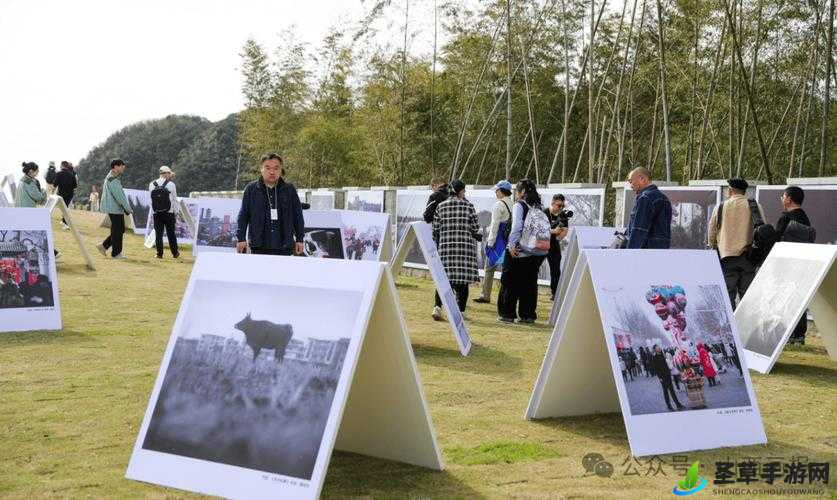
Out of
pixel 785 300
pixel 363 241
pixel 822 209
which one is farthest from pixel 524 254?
pixel 363 241

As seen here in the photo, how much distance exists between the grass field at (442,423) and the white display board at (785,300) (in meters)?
0.30

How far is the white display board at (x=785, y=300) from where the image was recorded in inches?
292

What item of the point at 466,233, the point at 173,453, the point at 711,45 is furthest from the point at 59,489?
the point at 711,45

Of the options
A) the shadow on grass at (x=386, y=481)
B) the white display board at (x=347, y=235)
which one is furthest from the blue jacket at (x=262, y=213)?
the white display board at (x=347, y=235)

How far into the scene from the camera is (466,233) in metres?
9.98

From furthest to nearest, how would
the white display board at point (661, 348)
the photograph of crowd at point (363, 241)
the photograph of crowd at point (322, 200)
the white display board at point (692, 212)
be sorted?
1. the photograph of crowd at point (322, 200)
2. the photograph of crowd at point (363, 241)
3. the white display board at point (692, 212)
4. the white display board at point (661, 348)

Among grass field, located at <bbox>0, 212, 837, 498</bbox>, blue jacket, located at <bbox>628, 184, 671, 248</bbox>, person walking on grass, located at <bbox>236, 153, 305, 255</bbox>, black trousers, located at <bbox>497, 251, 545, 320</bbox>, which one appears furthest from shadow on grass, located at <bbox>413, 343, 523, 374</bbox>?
black trousers, located at <bbox>497, 251, 545, 320</bbox>

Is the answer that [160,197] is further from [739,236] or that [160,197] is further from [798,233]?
[798,233]

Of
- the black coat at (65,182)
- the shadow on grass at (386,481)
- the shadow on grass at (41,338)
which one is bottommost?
the shadow on grass at (41,338)

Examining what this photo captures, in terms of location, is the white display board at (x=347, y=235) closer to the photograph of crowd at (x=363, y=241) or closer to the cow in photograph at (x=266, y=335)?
the photograph of crowd at (x=363, y=241)

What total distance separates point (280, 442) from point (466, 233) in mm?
6441

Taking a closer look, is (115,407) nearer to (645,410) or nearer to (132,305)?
(645,410)

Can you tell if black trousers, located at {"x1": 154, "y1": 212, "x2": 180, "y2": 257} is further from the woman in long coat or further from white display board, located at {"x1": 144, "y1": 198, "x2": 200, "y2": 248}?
the woman in long coat

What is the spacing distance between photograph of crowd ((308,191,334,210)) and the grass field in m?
12.5
